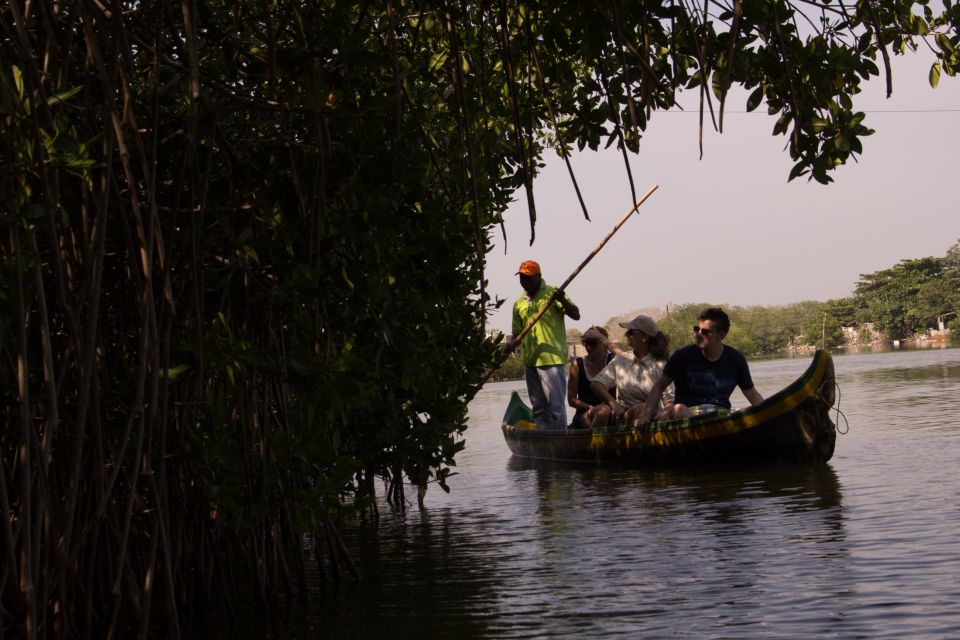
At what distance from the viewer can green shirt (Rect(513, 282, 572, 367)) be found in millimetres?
11945

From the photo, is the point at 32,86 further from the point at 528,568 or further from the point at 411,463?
the point at 411,463

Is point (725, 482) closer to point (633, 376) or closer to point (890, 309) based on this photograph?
point (633, 376)

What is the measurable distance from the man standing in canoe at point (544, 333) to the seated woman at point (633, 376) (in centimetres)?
57

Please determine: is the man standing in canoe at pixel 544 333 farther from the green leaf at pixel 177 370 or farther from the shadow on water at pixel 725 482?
the green leaf at pixel 177 370

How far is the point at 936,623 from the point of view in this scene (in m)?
4.34

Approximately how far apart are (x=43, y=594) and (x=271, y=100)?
1897 mm

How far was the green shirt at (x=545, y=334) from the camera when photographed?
11.9 m

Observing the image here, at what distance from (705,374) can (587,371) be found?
81.0 inches

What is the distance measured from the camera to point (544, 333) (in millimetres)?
11961

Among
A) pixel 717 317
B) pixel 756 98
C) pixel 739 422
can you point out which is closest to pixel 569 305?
pixel 717 317

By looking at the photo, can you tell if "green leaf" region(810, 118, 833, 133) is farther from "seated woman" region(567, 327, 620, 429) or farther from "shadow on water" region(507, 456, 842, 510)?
"seated woman" region(567, 327, 620, 429)

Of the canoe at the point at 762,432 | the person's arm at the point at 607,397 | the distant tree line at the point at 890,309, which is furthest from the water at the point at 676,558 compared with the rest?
the distant tree line at the point at 890,309

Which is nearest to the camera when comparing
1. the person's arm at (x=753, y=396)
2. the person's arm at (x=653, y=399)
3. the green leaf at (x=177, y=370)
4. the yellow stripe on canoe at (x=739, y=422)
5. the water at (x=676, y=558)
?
the green leaf at (x=177, y=370)

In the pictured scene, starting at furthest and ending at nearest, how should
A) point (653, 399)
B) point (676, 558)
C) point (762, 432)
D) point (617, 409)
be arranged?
point (617, 409), point (653, 399), point (762, 432), point (676, 558)
